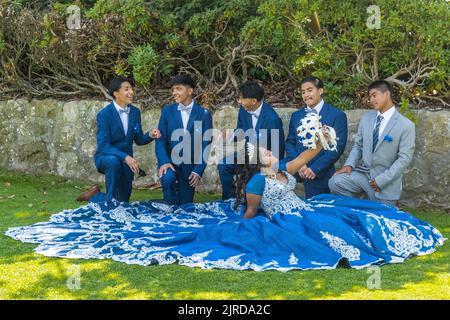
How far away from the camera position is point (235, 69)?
368 inches

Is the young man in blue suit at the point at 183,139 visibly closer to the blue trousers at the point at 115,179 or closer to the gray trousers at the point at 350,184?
the blue trousers at the point at 115,179

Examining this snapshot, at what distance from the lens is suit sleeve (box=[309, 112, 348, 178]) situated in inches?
288

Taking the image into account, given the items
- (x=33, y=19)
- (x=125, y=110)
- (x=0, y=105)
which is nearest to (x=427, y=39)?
(x=125, y=110)

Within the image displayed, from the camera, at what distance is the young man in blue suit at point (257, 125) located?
7.66m

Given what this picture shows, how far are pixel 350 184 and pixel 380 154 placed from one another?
40cm

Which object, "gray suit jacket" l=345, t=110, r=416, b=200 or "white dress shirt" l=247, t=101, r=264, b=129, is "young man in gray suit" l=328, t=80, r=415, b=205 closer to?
"gray suit jacket" l=345, t=110, r=416, b=200

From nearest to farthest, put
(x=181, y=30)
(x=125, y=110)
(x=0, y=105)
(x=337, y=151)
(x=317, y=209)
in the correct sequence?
(x=317, y=209), (x=337, y=151), (x=125, y=110), (x=181, y=30), (x=0, y=105)

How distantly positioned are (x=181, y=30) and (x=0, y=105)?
2.77m

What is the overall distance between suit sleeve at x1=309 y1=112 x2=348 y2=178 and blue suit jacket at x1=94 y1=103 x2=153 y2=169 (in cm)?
177

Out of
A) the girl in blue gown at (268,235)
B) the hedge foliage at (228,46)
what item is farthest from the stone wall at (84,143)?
the girl in blue gown at (268,235)

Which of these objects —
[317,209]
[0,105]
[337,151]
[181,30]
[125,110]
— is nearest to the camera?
[317,209]

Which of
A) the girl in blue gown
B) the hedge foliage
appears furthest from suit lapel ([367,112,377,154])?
the girl in blue gown

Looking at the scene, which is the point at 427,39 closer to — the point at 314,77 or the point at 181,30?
the point at 314,77

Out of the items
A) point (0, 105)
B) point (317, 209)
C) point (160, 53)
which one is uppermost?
point (160, 53)
